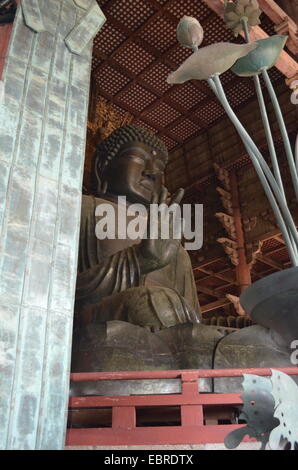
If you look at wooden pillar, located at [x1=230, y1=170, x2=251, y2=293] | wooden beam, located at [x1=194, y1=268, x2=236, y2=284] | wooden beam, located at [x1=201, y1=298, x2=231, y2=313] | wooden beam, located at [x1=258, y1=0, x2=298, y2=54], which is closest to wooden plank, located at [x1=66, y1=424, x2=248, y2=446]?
wooden beam, located at [x1=258, y1=0, x2=298, y2=54]

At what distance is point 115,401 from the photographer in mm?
1626

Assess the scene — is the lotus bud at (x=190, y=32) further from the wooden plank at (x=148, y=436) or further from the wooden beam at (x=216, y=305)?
the wooden beam at (x=216, y=305)

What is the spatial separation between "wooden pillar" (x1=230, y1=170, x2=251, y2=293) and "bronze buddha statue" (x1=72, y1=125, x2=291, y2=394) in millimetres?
1837

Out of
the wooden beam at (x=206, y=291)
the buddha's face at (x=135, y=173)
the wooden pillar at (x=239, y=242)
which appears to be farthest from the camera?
the wooden beam at (x=206, y=291)

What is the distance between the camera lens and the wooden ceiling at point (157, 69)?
15.0 ft

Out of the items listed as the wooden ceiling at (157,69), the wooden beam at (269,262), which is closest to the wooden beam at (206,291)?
the wooden beam at (269,262)

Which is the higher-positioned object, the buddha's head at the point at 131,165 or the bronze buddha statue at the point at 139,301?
the buddha's head at the point at 131,165

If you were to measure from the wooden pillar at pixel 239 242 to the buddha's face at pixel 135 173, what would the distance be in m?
1.81

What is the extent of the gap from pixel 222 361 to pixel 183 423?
0.53m

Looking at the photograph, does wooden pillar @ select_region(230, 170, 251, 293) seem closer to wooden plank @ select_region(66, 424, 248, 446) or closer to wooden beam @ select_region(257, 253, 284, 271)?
wooden beam @ select_region(257, 253, 284, 271)

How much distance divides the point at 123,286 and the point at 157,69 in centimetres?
305

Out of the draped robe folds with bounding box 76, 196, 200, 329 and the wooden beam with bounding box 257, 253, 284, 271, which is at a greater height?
the wooden beam with bounding box 257, 253, 284, 271

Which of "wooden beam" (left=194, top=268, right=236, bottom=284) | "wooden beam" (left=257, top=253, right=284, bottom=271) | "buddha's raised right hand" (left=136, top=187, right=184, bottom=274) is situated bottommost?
"buddha's raised right hand" (left=136, top=187, right=184, bottom=274)

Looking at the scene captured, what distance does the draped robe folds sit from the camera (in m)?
2.59
